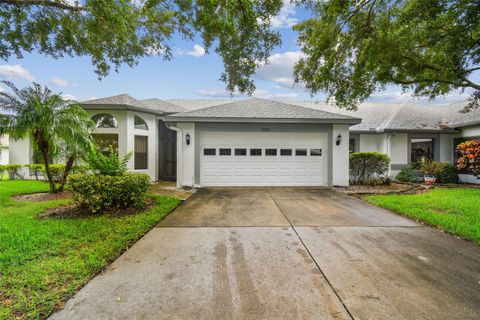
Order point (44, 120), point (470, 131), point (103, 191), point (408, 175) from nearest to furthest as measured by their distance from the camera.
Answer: point (103, 191), point (44, 120), point (470, 131), point (408, 175)

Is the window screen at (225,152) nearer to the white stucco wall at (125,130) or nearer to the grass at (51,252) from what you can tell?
the white stucco wall at (125,130)

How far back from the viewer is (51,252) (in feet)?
11.2

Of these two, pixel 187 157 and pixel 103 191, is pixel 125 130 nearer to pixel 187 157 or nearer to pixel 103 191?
pixel 187 157

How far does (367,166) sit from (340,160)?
176 cm

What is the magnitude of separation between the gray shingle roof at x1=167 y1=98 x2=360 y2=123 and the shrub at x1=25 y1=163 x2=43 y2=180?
7.51 m

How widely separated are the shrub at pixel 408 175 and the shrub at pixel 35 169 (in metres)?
18.7

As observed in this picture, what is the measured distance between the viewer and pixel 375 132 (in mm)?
13023

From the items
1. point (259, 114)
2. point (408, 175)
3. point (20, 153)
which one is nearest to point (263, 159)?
point (259, 114)

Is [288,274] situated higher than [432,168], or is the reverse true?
[432,168]

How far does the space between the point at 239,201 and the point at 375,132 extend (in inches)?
401

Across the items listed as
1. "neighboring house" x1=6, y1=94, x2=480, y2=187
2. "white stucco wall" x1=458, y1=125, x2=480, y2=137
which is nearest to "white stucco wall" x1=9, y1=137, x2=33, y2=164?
"neighboring house" x1=6, y1=94, x2=480, y2=187

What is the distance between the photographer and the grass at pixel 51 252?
2.42 m

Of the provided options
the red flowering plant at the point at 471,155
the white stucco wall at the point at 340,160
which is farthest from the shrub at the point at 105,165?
Answer: the red flowering plant at the point at 471,155

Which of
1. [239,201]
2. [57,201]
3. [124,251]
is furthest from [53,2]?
[239,201]
